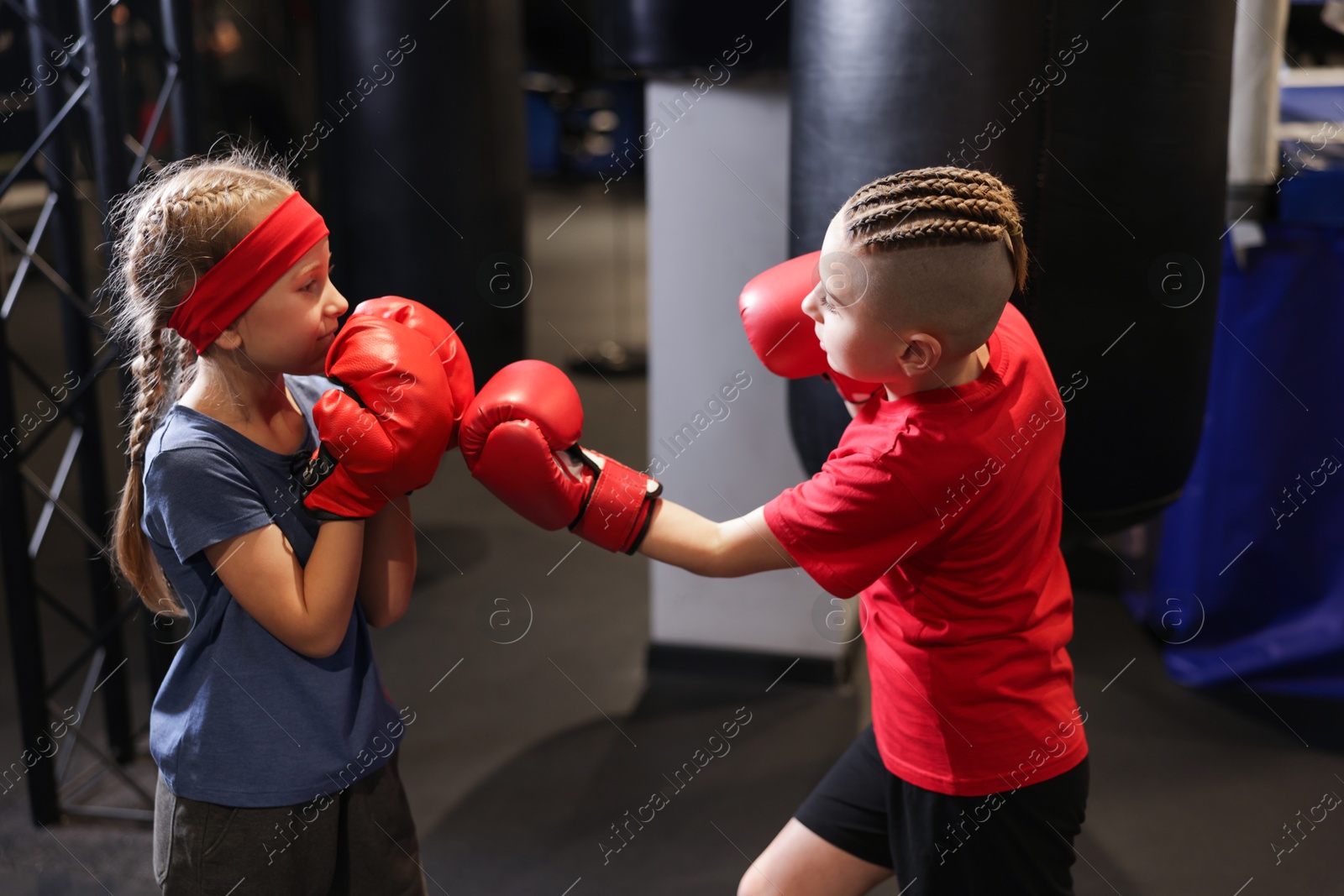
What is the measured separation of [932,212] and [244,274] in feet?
2.18

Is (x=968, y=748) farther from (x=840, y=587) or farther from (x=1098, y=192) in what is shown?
(x=1098, y=192)

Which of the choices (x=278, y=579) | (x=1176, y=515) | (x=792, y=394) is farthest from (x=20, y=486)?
(x=1176, y=515)

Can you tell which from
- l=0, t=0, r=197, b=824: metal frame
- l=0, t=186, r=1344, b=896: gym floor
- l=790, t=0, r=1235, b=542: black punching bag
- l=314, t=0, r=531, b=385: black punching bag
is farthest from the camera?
l=314, t=0, r=531, b=385: black punching bag

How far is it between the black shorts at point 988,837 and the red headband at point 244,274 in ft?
2.85

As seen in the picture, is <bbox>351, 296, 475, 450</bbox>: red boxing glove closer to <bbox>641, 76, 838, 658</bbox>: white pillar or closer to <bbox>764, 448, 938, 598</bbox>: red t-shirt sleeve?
<bbox>764, 448, 938, 598</bbox>: red t-shirt sleeve

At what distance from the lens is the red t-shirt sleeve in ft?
3.59

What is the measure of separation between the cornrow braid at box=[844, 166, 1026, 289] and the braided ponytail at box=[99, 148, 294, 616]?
0.59 meters

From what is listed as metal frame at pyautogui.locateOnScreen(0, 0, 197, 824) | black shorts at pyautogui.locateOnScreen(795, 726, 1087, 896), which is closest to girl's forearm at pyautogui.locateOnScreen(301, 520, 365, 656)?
black shorts at pyautogui.locateOnScreen(795, 726, 1087, 896)

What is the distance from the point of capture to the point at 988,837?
3.92 ft

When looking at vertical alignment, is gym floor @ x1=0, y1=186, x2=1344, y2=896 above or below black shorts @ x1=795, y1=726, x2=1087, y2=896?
below

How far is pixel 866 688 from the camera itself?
2645 millimetres

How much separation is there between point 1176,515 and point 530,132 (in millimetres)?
11981

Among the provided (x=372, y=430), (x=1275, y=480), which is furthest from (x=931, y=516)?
(x=1275, y=480)

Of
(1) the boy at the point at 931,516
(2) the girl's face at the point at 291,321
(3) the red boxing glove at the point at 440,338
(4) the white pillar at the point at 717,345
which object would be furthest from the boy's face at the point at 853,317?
(4) the white pillar at the point at 717,345
